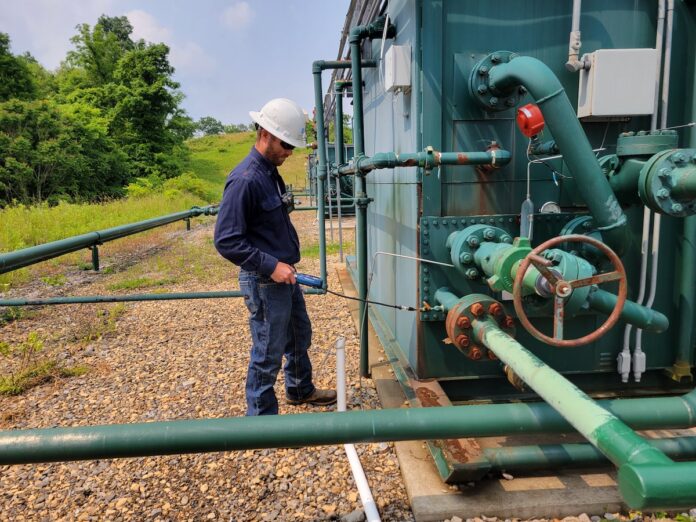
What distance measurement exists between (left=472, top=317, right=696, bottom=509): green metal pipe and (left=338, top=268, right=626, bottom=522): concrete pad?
0.98 metres

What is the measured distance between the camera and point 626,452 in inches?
40.4

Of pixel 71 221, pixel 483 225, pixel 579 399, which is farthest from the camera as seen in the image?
pixel 71 221

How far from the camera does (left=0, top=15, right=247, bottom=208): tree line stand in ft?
63.4

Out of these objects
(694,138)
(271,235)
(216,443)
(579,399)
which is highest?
(694,138)

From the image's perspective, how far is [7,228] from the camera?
942 cm

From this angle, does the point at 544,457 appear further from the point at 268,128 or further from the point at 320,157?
the point at 320,157

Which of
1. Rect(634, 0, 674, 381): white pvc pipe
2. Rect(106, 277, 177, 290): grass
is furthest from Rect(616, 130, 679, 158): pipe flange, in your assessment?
Rect(106, 277, 177, 290): grass

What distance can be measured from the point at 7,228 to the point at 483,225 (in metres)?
9.94

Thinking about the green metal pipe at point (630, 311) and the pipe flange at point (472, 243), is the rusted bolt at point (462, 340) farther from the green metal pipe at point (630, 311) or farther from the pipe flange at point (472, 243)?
the green metal pipe at point (630, 311)

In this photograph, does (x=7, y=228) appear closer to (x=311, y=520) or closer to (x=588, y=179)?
(x=311, y=520)

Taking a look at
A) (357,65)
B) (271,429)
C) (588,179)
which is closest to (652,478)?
(271,429)

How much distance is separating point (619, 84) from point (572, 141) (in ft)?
2.13

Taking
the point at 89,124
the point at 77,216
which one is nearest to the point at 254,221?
the point at 77,216

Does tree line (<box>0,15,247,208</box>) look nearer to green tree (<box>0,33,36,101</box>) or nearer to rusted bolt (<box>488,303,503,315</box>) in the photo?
green tree (<box>0,33,36,101</box>)
